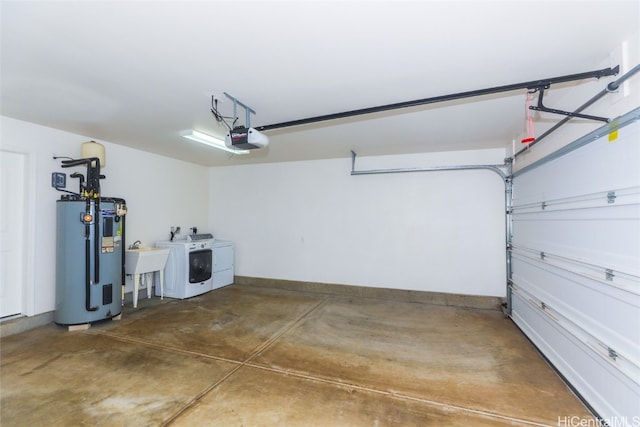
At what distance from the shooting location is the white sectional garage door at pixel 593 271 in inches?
68.6

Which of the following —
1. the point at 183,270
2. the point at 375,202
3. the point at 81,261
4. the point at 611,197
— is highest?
the point at 375,202

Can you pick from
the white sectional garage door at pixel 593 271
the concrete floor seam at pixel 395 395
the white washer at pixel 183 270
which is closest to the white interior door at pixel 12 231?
the white washer at pixel 183 270

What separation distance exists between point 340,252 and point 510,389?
3356mm

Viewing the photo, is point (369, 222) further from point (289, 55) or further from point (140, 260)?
point (140, 260)

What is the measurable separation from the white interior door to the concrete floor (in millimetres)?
535

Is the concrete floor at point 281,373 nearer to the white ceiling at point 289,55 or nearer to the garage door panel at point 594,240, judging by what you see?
the garage door panel at point 594,240

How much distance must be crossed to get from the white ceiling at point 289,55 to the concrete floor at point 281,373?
265 cm

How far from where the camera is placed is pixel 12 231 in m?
3.41

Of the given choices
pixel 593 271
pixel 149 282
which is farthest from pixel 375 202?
pixel 149 282

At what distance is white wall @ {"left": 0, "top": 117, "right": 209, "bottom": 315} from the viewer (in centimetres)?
346

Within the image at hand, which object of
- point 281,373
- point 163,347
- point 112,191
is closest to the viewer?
point 281,373

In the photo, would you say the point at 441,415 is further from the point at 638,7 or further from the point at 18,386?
the point at 18,386

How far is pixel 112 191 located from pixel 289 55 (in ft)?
13.3

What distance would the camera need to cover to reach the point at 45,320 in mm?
3594
